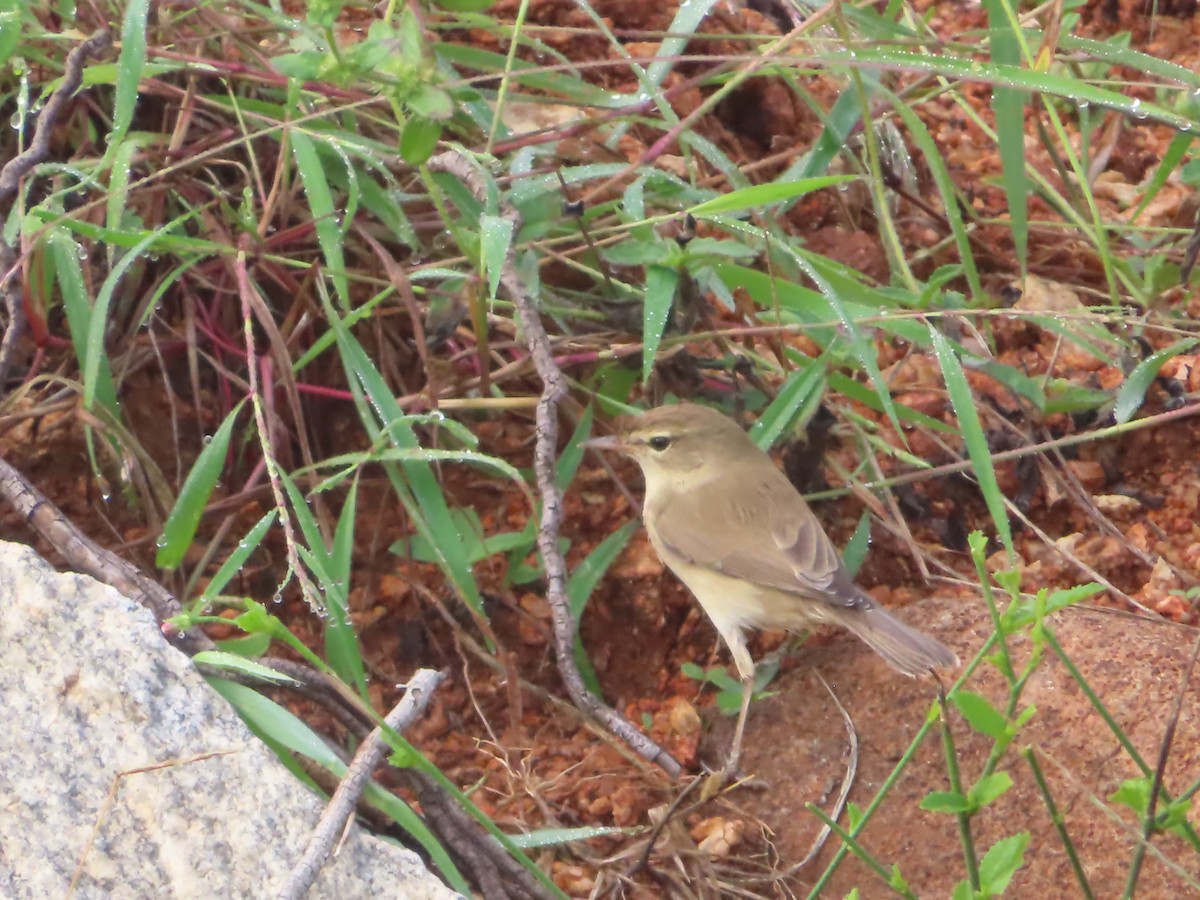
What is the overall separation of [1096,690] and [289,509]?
2117mm

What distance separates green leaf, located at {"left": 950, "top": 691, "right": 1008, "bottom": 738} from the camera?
218cm

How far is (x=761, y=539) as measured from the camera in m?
4.21

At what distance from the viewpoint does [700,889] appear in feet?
10.6

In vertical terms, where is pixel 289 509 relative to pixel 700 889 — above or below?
above

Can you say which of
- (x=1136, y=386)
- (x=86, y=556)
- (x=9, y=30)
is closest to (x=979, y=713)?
(x=86, y=556)

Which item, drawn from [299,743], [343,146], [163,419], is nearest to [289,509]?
[163,419]

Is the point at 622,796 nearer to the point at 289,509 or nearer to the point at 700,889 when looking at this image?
the point at 700,889

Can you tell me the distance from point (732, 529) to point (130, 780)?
7.07 feet

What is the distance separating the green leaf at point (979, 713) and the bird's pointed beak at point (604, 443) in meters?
1.93

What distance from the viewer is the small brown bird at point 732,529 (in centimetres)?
396

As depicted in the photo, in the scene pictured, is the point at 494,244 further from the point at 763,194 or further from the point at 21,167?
the point at 21,167

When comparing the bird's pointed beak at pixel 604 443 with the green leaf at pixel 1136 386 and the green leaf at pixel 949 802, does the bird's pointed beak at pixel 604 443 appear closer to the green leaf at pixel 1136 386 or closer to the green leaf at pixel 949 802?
the green leaf at pixel 1136 386

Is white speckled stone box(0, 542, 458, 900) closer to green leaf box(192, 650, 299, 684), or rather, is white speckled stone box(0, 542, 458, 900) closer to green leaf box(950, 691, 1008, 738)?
green leaf box(192, 650, 299, 684)

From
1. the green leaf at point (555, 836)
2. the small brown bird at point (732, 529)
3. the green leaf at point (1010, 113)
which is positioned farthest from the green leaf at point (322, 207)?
the green leaf at point (1010, 113)
